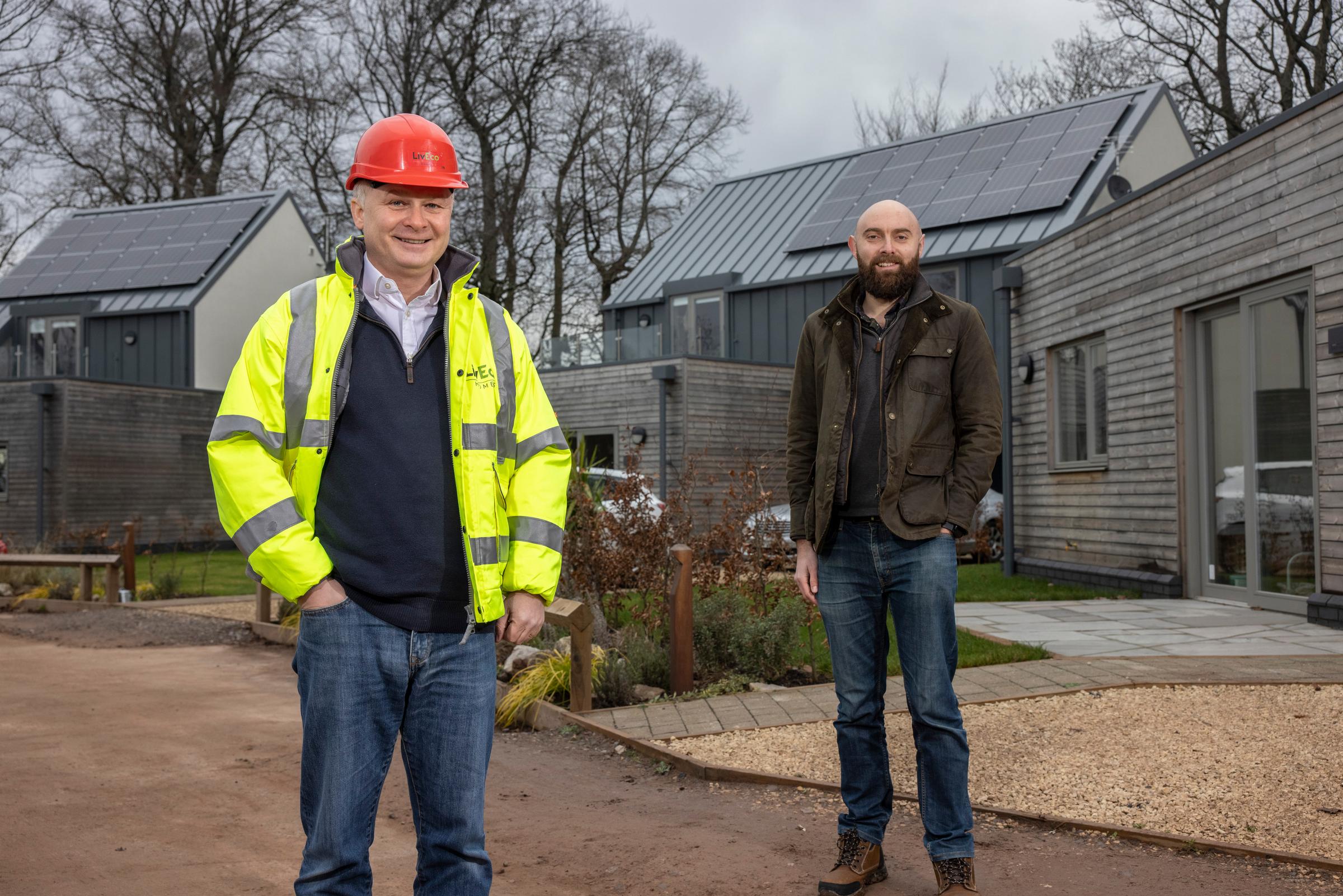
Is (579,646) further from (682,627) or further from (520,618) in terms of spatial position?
(520,618)

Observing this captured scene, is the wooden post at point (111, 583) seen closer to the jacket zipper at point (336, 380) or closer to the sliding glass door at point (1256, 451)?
the sliding glass door at point (1256, 451)

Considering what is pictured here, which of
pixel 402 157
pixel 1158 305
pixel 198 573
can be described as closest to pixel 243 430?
pixel 402 157

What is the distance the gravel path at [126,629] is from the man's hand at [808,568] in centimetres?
875

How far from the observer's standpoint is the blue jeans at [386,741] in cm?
263

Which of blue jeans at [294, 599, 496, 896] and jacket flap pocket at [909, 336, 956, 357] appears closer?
blue jeans at [294, 599, 496, 896]

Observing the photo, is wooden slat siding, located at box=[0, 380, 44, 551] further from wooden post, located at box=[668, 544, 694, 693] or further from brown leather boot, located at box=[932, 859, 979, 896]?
brown leather boot, located at box=[932, 859, 979, 896]

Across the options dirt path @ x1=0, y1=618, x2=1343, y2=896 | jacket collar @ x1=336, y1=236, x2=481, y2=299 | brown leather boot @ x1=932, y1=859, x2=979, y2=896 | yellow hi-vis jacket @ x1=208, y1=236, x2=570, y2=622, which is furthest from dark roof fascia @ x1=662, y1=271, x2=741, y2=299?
yellow hi-vis jacket @ x1=208, y1=236, x2=570, y2=622

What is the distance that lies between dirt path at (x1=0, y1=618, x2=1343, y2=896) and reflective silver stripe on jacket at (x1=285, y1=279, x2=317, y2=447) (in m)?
2.17

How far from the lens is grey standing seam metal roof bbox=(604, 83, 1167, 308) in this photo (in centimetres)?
2247

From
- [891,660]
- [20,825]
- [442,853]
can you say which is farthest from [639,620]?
[442,853]

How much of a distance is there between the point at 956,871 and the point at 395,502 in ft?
7.14

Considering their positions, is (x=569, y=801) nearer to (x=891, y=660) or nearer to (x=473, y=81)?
(x=891, y=660)

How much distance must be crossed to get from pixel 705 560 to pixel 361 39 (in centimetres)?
2578

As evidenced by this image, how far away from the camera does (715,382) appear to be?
23688 millimetres
